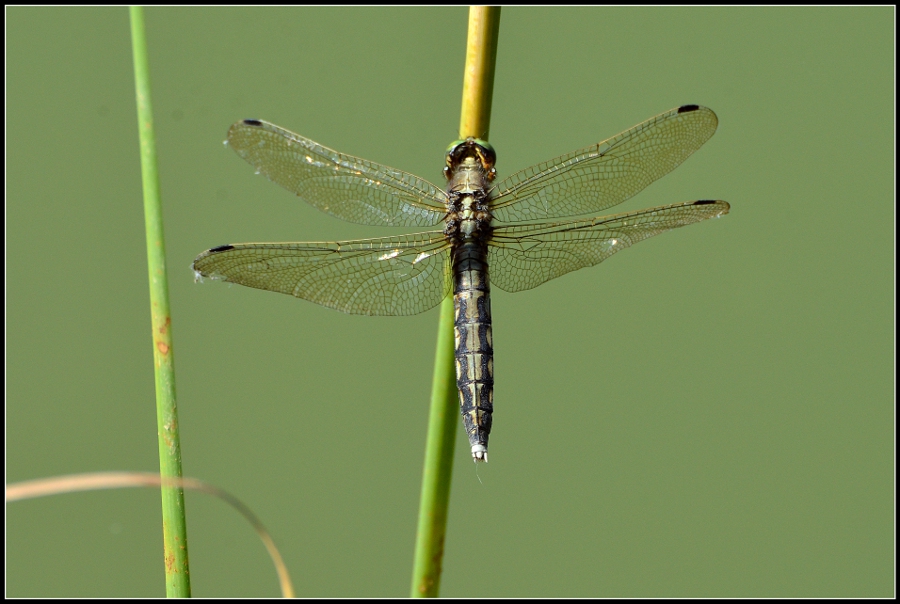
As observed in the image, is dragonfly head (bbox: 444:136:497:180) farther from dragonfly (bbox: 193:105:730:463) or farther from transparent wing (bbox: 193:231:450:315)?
transparent wing (bbox: 193:231:450:315)

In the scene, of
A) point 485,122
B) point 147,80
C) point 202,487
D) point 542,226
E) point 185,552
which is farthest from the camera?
point 542,226

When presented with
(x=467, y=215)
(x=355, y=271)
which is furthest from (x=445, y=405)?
(x=467, y=215)

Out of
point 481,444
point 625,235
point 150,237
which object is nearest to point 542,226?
point 625,235

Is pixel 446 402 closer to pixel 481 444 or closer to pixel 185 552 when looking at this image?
pixel 481 444

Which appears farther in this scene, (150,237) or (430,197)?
(430,197)

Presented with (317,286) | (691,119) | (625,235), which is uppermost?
(691,119)

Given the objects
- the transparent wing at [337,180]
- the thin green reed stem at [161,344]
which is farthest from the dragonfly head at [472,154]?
the thin green reed stem at [161,344]

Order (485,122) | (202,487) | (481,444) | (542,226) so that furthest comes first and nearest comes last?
(542,226) < (481,444) < (485,122) < (202,487)
